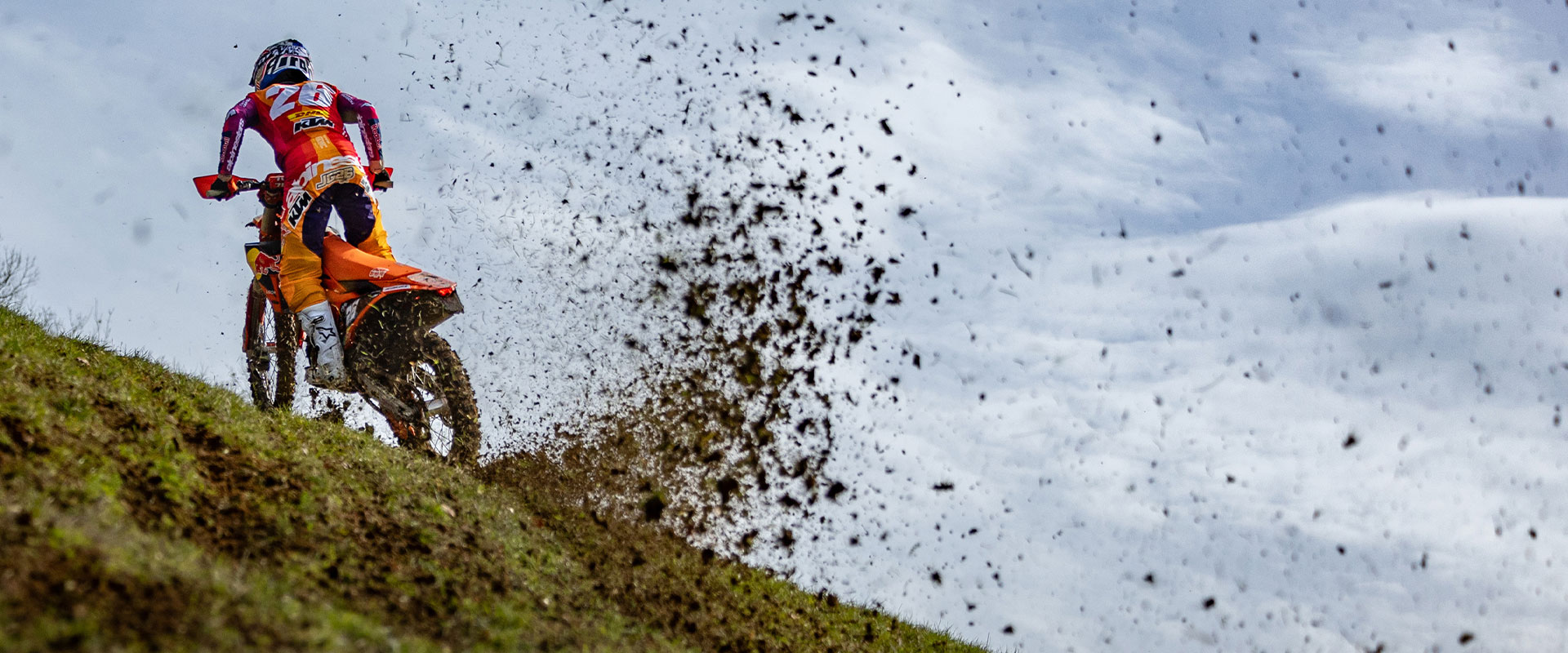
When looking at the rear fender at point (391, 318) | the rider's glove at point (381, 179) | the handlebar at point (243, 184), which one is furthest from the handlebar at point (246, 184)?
the rear fender at point (391, 318)

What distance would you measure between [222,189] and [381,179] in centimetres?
141

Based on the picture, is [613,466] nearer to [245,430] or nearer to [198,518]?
[245,430]

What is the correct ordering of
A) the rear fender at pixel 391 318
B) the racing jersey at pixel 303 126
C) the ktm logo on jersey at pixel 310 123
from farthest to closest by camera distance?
1. the ktm logo on jersey at pixel 310 123
2. the racing jersey at pixel 303 126
3. the rear fender at pixel 391 318

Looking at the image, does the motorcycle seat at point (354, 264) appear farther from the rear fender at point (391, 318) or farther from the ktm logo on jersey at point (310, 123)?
the ktm logo on jersey at point (310, 123)

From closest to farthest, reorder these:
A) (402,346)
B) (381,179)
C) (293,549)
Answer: (293,549)
(402,346)
(381,179)

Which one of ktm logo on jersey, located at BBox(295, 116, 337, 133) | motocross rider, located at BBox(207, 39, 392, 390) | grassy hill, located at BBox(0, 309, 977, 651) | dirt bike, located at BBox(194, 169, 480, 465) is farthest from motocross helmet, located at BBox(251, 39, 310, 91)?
grassy hill, located at BBox(0, 309, 977, 651)

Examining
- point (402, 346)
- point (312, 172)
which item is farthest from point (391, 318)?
point (312, 172)

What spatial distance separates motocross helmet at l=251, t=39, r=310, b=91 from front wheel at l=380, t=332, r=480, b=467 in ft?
10.4

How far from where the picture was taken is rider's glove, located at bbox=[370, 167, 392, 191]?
1043 centimetres

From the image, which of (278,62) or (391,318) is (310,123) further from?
(391,318)

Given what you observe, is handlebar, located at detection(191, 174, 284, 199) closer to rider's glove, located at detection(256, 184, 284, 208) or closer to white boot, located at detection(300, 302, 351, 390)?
rider's glove, located at detection(256, 184, 284, 208)

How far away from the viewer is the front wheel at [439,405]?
31.5ft

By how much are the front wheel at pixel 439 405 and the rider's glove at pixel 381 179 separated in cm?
177

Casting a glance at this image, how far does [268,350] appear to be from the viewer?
10.9 meters
